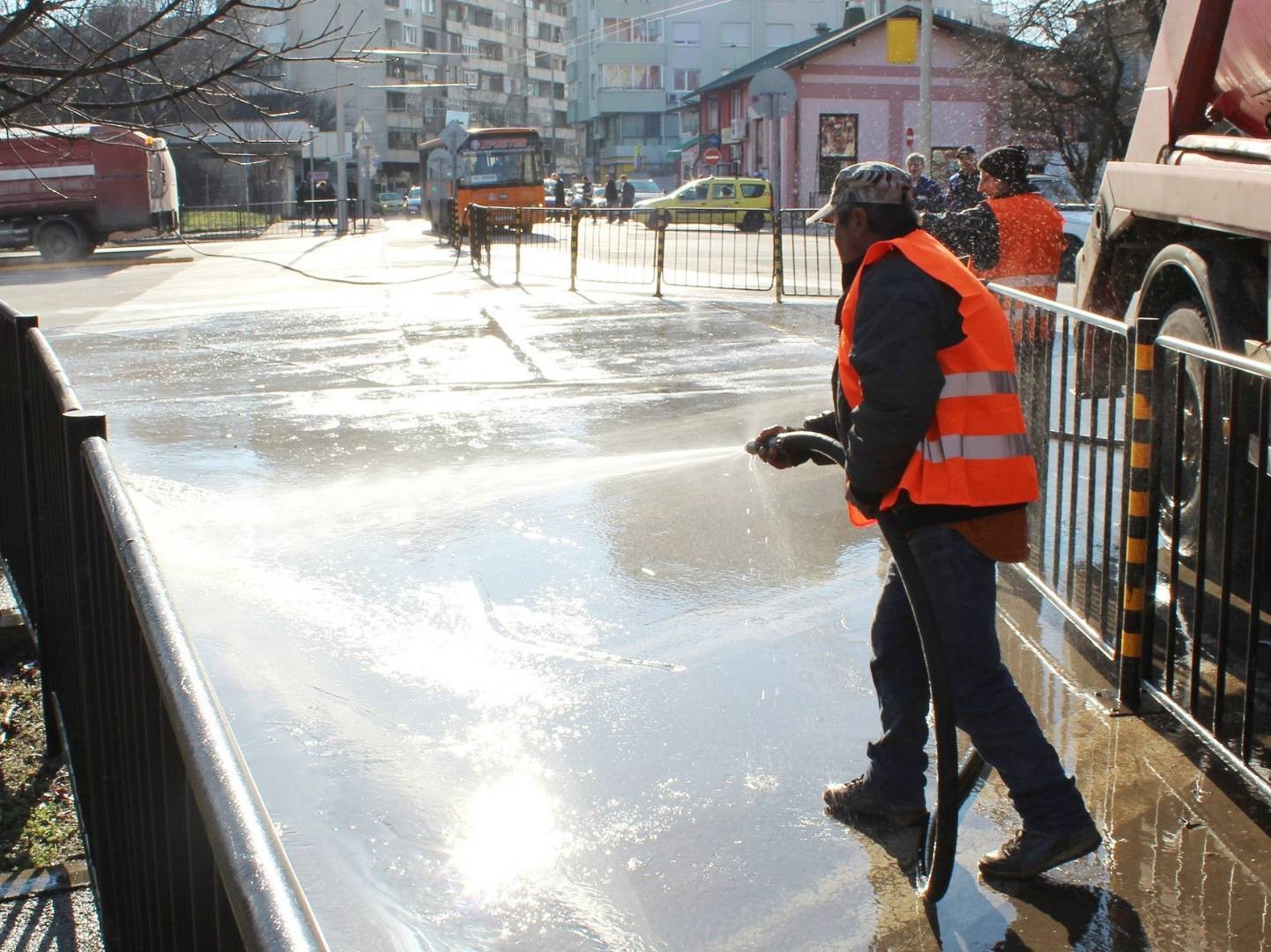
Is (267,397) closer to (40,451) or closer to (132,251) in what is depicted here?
(40,451)

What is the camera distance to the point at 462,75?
112 m

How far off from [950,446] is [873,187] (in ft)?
2.14

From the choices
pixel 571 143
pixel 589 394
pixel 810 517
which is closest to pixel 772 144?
pixel 589 394

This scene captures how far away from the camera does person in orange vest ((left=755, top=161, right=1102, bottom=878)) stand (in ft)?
11.1

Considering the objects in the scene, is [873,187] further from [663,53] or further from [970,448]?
[663,53]

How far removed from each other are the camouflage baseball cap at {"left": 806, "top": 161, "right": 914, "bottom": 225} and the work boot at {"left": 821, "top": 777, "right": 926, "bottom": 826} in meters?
1.56

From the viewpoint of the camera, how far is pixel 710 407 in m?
10.5

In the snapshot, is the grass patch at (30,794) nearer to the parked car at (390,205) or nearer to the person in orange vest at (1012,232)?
the person in orange vest at (1012,232)

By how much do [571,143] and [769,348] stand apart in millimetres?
135871

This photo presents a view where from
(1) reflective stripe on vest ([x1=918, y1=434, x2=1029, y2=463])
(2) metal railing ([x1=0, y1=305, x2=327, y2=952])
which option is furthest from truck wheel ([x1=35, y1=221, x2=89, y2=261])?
(1) reflective stripe on vest ([x1=918, y1=434, x2=1029, y2=463])

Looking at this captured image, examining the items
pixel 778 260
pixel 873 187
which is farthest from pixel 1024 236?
pixel 778 260

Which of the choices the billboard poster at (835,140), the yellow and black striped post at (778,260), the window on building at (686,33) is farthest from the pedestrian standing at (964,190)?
the window on building at (686,33)

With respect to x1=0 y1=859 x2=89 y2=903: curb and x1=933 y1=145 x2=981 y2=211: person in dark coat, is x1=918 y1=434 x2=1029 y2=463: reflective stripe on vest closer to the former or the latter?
x1=0 y1=859 x2=89 y2=903: curb

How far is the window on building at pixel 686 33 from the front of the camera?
101062 millimetres
